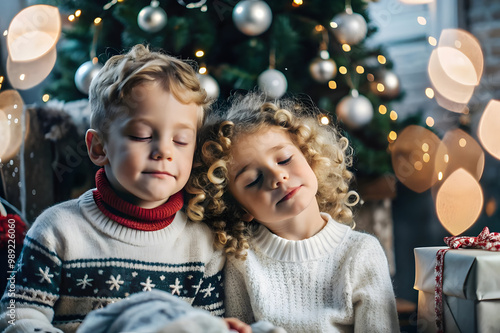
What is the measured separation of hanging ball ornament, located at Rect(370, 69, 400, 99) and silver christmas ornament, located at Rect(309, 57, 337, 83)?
25cm

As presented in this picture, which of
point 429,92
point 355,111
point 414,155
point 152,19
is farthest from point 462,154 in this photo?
point 152,19

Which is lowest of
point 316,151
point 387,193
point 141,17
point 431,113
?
point 387,193

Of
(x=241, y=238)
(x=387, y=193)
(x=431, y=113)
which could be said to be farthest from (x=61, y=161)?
(x=431, y=113)

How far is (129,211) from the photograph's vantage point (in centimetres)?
102

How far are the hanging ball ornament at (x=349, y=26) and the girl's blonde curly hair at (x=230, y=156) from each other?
2.06 feet

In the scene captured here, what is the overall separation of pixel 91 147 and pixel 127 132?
12 cm

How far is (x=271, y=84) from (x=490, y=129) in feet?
4.59

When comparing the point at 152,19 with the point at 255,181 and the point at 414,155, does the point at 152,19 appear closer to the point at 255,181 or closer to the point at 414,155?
the point at 255,181

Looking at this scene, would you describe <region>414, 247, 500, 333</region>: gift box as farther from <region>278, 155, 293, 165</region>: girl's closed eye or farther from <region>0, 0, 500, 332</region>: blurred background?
<region>0, 0, 500, 332</region>: blurred background

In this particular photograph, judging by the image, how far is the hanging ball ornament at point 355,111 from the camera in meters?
1.73

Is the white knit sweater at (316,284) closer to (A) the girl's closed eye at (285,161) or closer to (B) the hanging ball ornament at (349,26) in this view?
(A) the girl's closed eye at (285,161)

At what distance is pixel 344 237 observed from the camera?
112 cm

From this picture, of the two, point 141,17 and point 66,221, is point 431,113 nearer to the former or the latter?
point 141,17

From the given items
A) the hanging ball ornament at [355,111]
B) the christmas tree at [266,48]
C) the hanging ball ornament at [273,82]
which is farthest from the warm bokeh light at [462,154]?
the hanging ball ornament at [273,82]
